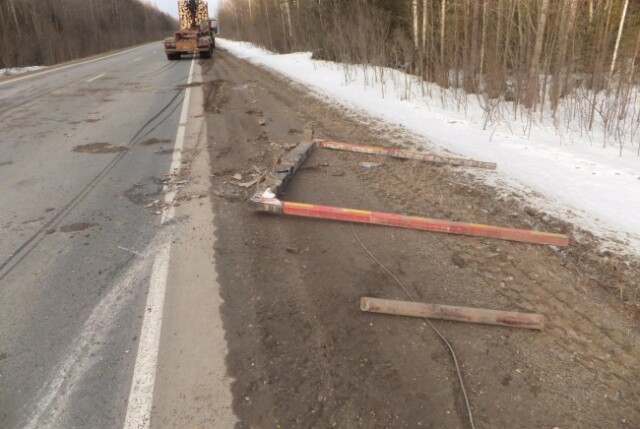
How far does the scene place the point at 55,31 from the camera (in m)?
34.3

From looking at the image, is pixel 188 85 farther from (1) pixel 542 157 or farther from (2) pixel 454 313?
(2) pixel 454 313

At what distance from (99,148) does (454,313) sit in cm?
633

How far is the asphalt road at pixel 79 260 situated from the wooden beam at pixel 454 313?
4.96 ft

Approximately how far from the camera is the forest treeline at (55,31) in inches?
1018

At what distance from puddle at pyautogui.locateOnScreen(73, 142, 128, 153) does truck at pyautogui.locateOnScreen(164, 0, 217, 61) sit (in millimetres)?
18645

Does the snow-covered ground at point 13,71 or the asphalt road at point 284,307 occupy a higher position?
the snow-covered ground at point 13,71

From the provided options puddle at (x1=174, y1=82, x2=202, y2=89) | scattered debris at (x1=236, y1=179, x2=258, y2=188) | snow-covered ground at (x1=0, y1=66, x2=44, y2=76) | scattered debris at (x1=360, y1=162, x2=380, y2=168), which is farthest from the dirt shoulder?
snow-covered ground at (x1=0, y1=66, x2=44, y2=76)

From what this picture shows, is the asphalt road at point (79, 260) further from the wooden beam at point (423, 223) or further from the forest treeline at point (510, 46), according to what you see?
the forest treeline at point (510, 46)

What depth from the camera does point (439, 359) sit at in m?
2.55

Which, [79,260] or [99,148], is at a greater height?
[99,148]

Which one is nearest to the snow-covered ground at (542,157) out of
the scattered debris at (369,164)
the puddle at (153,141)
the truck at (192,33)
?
the scattered debris at (369,164)

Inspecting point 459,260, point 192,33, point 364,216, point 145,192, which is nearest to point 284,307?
point 364,216

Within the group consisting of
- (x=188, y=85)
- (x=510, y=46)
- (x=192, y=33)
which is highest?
(x=192, y=33)

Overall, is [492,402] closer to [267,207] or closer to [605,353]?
[605,353]
